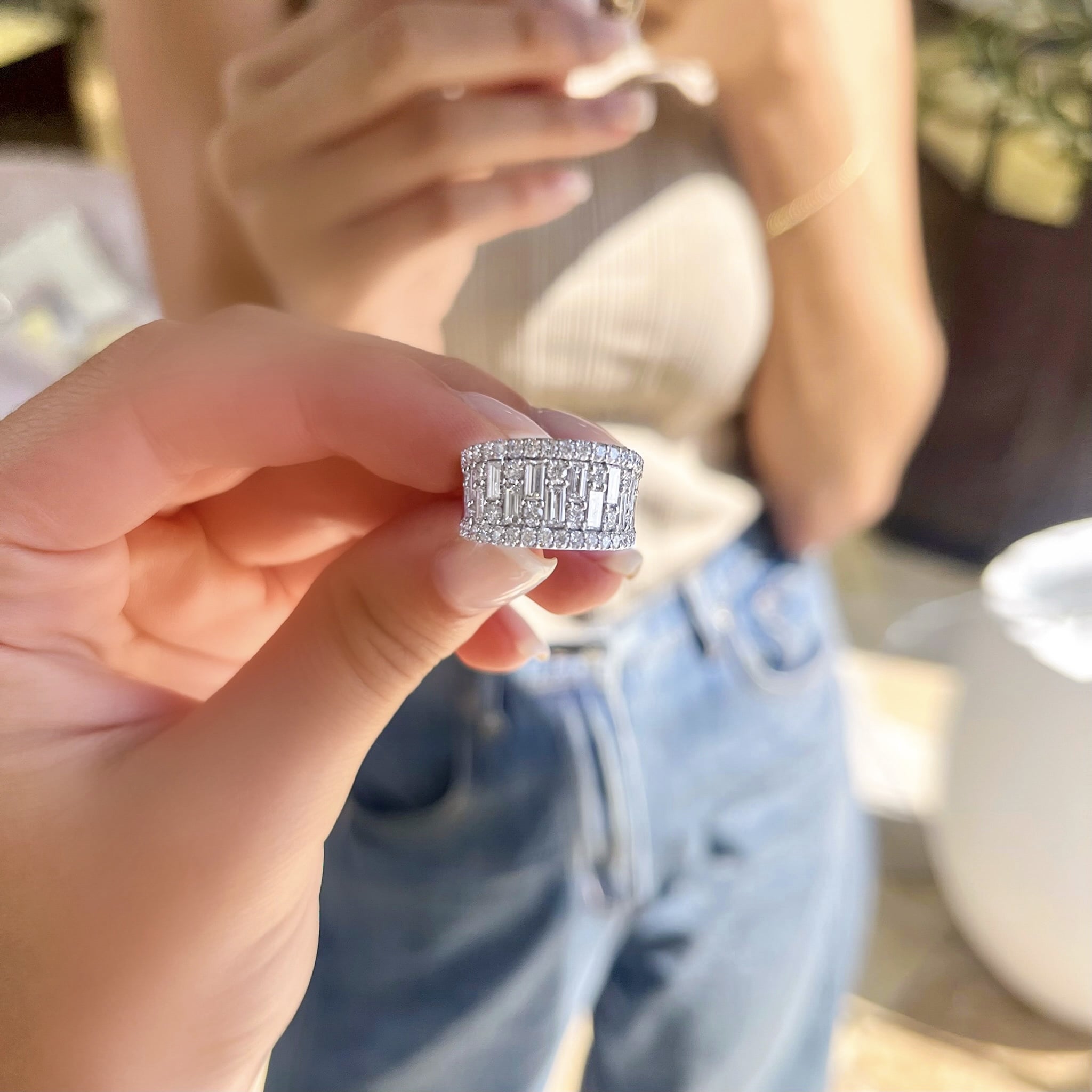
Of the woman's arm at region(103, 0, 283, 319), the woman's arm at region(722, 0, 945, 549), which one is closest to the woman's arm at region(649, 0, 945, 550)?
→ the woman's arm at region(722, 0, 945, 549)

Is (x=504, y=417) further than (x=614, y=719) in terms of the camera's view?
No

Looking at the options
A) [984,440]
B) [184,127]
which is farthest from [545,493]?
[984,440]

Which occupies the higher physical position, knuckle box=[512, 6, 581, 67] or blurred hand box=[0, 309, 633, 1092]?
knuckle box=[512, 6, 581, 67]

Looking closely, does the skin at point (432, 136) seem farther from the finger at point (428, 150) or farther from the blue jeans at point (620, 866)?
the blue jeans at point (620, 866)

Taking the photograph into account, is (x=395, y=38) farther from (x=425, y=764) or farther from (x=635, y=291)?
(x=425, y=764)

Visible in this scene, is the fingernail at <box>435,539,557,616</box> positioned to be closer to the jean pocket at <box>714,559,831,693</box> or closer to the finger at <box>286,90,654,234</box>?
the finger at <box>286,90,654,234</box>

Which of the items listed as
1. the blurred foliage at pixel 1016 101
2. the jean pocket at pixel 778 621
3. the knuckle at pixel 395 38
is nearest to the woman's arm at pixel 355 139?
the knuckle at pixel 395 38
